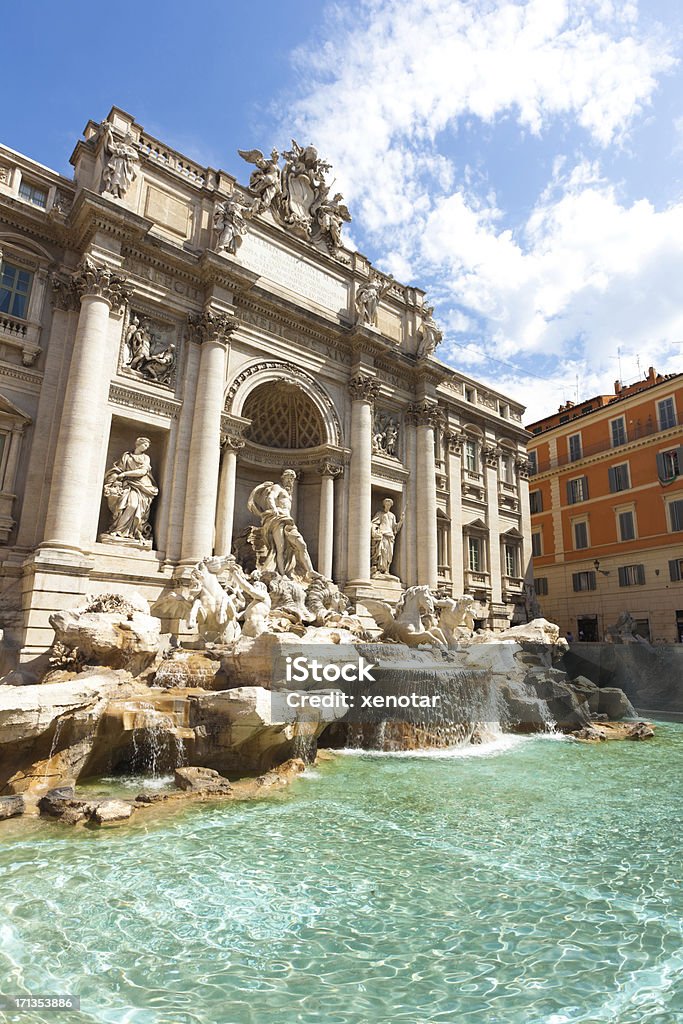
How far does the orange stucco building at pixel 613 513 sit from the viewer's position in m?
24.8

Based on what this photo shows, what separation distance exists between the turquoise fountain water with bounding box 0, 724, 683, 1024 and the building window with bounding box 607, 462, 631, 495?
875 inches

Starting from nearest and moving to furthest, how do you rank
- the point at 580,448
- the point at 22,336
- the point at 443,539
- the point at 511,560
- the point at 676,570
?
the point at 22,336
the point at 443,539
the point at 676,570
the point at 511,560
the point at 580,448

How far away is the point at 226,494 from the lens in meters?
16.2

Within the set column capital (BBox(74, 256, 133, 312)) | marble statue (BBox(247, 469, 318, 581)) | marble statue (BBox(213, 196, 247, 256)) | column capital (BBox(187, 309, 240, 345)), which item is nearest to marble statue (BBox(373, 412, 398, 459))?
marble statue (BBox(247, 469, 318, 581))

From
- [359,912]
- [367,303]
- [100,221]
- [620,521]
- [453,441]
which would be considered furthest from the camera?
[620,521]

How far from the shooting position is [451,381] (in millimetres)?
25125

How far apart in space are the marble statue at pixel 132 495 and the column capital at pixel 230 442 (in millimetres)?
2079

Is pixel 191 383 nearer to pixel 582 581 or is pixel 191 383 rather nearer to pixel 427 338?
pixel 427 338

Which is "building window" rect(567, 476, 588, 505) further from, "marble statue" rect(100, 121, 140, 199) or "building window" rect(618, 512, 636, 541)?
"marble statue" rect(100, 121, 140, 199)

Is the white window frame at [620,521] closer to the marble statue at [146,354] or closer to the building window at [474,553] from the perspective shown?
the building window at [474,553]

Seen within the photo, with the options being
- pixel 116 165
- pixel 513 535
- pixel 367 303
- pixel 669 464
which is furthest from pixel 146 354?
pixel 669 464

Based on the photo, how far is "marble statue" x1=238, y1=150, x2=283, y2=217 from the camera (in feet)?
62.0

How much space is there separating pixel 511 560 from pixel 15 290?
2024 centimetres

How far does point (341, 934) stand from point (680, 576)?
80.0ft
